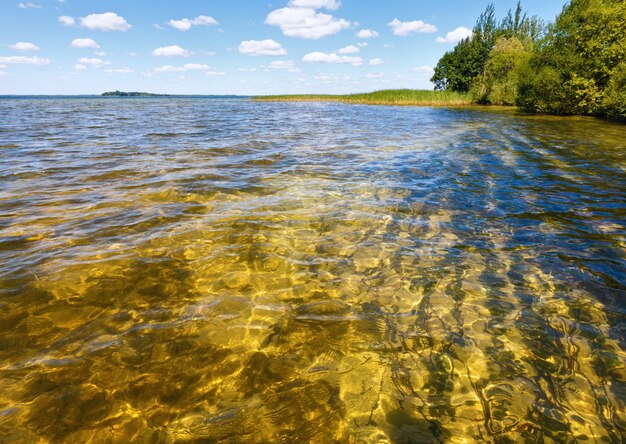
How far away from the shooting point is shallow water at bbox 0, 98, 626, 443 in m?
2.60

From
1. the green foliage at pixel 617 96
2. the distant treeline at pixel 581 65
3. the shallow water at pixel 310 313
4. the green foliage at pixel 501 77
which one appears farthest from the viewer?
the green foliage at pixel 501 77

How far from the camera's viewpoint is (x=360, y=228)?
607cm

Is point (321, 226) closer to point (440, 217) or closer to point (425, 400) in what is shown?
point (440, 217)

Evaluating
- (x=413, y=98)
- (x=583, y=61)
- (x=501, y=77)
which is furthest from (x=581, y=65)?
(x=413, y=98)

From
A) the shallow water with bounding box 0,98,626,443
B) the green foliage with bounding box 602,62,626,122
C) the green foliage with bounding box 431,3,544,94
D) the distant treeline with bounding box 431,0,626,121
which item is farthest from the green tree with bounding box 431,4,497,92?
the shallow water with bounding box 0,98,626,443

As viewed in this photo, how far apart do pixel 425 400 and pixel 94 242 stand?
5.54m

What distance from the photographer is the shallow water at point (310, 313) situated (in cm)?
260

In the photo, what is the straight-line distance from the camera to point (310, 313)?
150 inches

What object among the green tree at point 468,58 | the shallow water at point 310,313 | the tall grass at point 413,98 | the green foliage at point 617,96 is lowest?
the shallow water at point 310,313

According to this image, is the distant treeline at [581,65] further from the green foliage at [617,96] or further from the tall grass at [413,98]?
the tall grass at [413,98]

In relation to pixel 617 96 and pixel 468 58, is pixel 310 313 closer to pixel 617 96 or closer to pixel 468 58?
pixel 617 96

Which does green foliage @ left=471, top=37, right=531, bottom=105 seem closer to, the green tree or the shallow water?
the green tree

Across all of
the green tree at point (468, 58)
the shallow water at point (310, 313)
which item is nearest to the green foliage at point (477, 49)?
the green tree at point (468, 58)

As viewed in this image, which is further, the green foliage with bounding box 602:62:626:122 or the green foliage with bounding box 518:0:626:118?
the green foliage with bounding box 518:0:626:118
